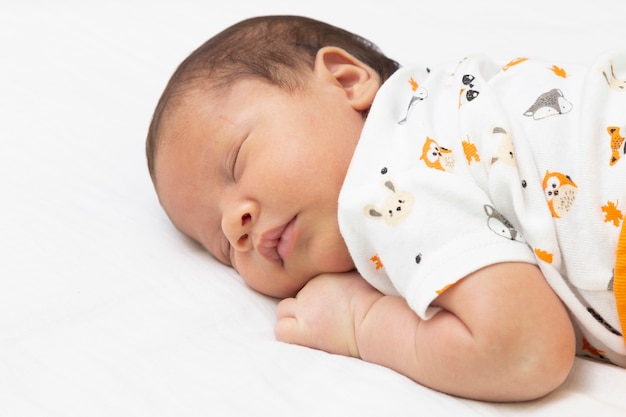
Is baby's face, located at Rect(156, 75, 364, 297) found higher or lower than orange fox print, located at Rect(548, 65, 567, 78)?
lower

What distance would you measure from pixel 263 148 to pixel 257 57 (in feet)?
0.61

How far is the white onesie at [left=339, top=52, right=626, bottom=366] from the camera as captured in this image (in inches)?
43.4

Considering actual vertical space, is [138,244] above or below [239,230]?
below

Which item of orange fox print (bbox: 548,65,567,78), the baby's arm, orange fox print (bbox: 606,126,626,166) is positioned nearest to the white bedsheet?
the baby's arm

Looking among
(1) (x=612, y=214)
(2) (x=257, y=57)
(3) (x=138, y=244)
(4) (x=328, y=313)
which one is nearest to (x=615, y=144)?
(1) (x=612, y=214)

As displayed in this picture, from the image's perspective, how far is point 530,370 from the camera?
A: 1035 mm

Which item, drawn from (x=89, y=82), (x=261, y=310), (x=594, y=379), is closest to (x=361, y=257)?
(x=261, y=310)

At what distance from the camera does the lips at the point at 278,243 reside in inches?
50.8

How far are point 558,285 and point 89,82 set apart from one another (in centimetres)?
123

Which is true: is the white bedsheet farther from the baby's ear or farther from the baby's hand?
the baby's ear

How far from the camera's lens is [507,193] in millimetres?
1148

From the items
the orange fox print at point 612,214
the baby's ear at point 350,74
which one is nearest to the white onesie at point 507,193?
the orange fox print at point 612,214

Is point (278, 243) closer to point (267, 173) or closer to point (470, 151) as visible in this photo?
point (267, 173)

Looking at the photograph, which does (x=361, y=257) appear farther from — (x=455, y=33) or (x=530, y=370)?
(x=455, y=33)
